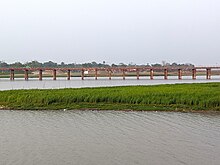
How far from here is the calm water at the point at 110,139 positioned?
12406 mm

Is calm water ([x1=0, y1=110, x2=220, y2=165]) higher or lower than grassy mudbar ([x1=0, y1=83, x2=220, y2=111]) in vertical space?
lower

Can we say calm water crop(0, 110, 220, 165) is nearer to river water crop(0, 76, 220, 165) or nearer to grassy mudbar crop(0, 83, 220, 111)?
river water crop(0, 76, 220, 165)

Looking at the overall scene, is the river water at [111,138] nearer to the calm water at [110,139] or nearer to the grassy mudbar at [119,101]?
the calm water at [110,139]

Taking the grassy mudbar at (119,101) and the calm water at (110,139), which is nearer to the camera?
the calm water at (110,139)

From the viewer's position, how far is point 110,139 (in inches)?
611

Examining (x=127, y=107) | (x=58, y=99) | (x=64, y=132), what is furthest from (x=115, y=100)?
(x=64, y=132)

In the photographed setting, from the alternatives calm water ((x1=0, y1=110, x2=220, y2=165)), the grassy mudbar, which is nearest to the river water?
calm water ((x1=0, y1=110, x2=220, y2=165))

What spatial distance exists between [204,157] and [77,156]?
451 cm

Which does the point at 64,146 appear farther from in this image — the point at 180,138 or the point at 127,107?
the point at 127,107

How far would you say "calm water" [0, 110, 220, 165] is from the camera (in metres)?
12.4

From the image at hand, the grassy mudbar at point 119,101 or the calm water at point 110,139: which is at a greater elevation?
the grassy mudbar at point 119,101

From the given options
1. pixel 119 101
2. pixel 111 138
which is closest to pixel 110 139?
pixel 111 138

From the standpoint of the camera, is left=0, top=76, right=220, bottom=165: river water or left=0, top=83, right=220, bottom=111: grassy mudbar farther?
left=0, top=83, right=220, bottom=111: grassy mudbar

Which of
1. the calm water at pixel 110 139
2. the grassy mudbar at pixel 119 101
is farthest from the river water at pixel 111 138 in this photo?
the grassy mudbar at pixel 119 101
